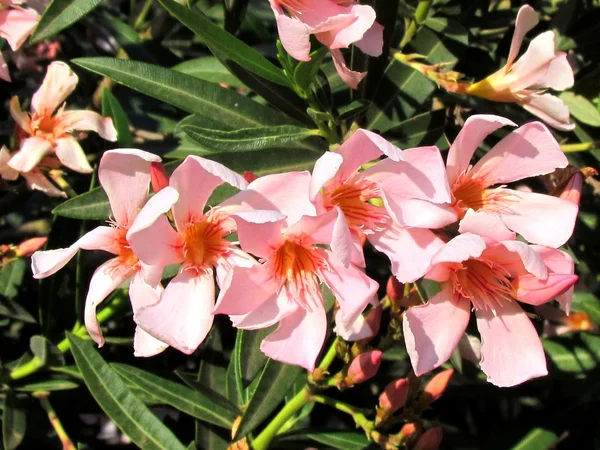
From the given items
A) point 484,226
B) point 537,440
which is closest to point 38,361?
point 484,226

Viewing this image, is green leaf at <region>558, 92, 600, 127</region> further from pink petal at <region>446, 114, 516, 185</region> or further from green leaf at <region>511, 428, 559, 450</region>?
green leaf at <region>511, 428, 559, 450</region>

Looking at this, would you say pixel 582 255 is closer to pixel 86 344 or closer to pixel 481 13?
pixel 481 13

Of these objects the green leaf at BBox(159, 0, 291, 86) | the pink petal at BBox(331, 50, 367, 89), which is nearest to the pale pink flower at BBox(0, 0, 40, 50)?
the green leaf at BBox(159, 0, 291, 86)

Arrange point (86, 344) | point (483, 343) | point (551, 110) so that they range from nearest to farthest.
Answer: point (483, 343) → point (551, 110) → point (86, 344)

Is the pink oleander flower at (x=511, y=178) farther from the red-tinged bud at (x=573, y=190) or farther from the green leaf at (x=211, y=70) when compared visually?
the green leaf at (x=211, y=70)

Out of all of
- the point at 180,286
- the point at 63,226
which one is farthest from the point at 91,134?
the point at 180,286

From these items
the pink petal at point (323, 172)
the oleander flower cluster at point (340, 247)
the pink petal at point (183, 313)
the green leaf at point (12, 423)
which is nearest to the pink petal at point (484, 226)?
the oleander flower cluster at point (340, 247)
